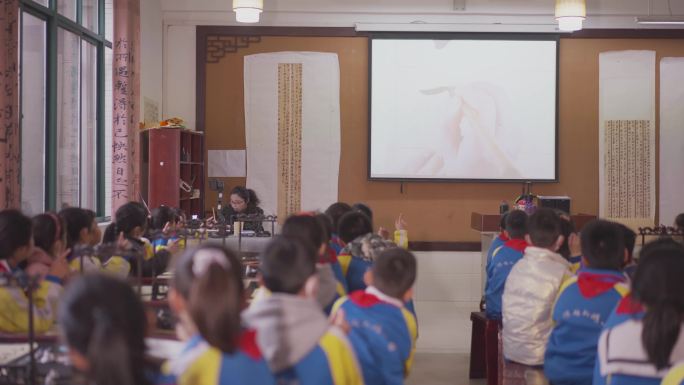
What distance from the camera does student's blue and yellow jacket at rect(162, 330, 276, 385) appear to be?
165 centimetres

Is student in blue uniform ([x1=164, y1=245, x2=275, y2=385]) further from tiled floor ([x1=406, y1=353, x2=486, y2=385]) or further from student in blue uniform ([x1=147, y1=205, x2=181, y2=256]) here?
tiled floor ([x1=406, y1=353, x2=486, y2=385])

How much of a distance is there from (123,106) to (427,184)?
323 cm

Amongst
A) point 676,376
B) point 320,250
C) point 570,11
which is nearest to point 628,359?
point 676,376

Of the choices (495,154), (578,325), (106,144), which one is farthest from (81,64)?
(578,325)

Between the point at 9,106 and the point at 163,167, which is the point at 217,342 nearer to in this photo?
the point at 9,106

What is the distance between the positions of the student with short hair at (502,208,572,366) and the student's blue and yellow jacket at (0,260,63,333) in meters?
2.09

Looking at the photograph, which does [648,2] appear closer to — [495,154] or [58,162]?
[495,154]

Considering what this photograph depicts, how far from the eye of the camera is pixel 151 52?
812 centimetres

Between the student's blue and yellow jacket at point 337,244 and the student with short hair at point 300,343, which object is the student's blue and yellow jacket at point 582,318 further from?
the student with short hair at point 300,343

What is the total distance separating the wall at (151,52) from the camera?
25.7 feet

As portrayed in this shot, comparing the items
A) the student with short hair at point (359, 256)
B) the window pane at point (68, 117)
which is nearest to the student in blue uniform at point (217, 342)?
the student with short hair at point (359, 256)

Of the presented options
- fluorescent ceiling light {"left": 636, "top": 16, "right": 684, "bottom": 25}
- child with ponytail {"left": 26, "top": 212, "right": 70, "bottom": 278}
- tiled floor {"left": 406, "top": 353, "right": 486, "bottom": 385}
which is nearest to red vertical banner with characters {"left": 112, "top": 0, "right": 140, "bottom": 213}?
tiled floor {"left": 406, "top": 353, "right": 486, "bottom": 385}

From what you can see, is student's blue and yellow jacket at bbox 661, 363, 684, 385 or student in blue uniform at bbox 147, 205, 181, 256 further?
student in blue uniform at bbox 147, 205, 181, 256

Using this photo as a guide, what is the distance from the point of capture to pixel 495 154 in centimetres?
844
